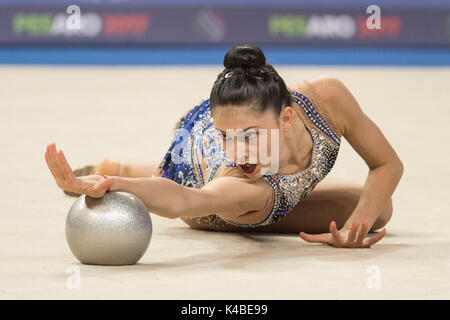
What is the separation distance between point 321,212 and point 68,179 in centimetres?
143

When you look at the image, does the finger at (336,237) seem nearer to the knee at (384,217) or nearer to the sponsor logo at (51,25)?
the knee at (384,217)

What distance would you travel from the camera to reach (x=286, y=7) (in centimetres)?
1248

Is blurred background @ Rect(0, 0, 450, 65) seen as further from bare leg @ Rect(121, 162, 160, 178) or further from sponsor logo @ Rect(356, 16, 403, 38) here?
bare leg @ Rect(121, 162, 160, 178)

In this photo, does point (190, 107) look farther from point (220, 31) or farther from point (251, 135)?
point (251, 135)

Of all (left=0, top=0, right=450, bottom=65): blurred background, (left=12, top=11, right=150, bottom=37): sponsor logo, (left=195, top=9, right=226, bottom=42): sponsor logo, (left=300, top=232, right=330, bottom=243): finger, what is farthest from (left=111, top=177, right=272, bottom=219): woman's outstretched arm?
(left=12, top=11, right=150, bottom=37): sponsor logo

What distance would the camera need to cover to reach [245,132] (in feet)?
10.6

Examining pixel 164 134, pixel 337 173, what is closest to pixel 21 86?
pixel 164 134

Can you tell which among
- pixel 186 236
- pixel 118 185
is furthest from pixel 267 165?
pixel 118 185

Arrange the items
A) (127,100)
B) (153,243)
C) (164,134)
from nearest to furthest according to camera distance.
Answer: (153,243) < (164,134) < (127,100)

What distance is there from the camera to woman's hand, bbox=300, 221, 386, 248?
11.2 ft
